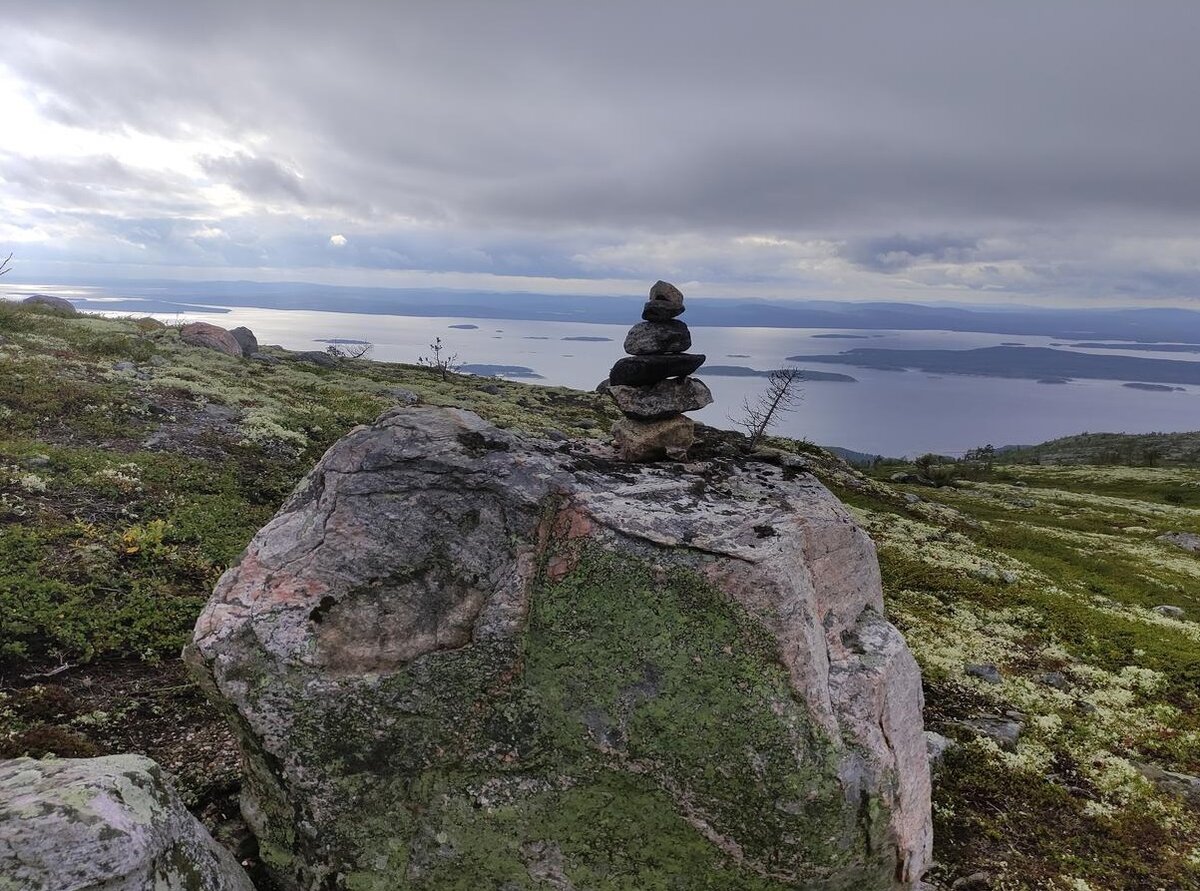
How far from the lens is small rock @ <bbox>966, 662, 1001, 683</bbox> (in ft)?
73.3

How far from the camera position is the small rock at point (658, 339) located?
49.7 ft

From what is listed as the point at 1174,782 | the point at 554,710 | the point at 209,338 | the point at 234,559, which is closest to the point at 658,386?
the point at 554,710

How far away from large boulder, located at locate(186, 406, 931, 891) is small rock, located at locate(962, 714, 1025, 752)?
29.6ft

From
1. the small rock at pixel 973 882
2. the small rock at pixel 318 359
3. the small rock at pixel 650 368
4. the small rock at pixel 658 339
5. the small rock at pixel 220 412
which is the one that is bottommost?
the small rock at pixel 973 882

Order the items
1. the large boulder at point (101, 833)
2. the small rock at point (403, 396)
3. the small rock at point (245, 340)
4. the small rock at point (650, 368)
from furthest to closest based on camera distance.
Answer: the small rock at point (245, 340) < the small rock at point (403, 396) < the small rock at point (650, 368) < the large boulder at point (101, 833)

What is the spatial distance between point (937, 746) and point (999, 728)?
3.53 meters

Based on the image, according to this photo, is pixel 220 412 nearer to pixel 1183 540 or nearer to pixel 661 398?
pixel 661 398

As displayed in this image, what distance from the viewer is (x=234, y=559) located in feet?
41.9

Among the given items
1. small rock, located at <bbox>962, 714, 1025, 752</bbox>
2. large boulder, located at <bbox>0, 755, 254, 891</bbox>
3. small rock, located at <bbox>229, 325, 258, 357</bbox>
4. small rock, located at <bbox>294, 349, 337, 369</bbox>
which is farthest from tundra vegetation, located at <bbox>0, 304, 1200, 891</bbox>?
small rock, located at <bbox>294, 349, 337, 369</bbox>

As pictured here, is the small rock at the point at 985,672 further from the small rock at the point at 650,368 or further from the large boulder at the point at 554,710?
the small rock at the point at 650,368

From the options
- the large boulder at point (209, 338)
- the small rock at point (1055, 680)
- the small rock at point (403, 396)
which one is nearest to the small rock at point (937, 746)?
the small rock at point (1055, 680)

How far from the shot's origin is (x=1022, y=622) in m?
28.1

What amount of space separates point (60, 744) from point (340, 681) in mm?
5978

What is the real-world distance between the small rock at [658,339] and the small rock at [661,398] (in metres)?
0.77
